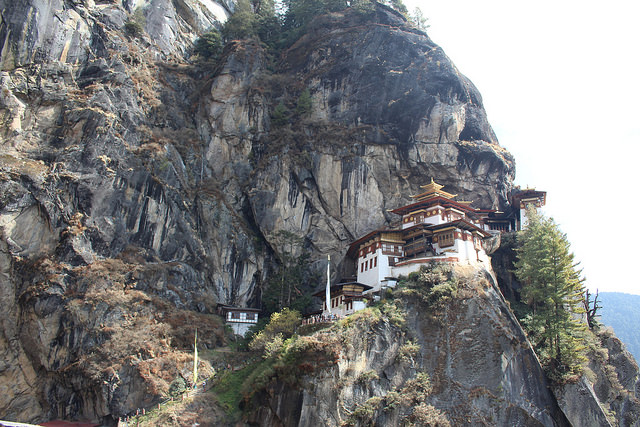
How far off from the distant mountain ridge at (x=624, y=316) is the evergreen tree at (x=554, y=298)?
105551 mm

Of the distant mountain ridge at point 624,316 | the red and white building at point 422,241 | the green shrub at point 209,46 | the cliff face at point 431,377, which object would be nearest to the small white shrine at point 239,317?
the red and white building at point 422,241

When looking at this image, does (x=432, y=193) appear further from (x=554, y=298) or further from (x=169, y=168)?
(x=169, y=168)

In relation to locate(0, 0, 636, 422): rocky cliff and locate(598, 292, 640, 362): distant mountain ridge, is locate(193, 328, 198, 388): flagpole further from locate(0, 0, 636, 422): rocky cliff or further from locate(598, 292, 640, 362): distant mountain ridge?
locate(598, 292, 640, 362): distant mountain ridge

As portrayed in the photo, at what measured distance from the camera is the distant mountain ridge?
125100mm

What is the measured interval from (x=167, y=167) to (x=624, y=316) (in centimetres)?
14937

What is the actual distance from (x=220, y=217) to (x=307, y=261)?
8.57 metres

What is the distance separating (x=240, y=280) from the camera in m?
41.3

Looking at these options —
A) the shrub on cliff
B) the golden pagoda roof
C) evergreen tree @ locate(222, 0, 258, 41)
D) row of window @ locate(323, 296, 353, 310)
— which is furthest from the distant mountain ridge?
the shrub on cliff

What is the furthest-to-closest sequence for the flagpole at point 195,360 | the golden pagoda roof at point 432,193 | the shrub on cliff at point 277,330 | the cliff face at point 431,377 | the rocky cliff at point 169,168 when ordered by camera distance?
the golden pagoda roof at point 432,193 → the shrub on cliff at point 277,330 → the rocky cliff at point 169,168 → the flagpole at point 195,360 → the cliff face at point 431,377

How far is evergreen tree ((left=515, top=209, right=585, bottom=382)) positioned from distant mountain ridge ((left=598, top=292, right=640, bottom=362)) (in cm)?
10555

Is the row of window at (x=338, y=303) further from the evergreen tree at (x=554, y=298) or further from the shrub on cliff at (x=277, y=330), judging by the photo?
the evergreen tree at (x=554, y=298)

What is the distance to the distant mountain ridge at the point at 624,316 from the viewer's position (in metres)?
125

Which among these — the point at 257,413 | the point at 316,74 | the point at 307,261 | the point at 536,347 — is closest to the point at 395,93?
the point at 316,74

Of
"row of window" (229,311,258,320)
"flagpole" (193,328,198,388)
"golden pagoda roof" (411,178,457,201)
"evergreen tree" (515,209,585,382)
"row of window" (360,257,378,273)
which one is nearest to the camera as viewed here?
"evergreen tree" (515,209,585,382)
